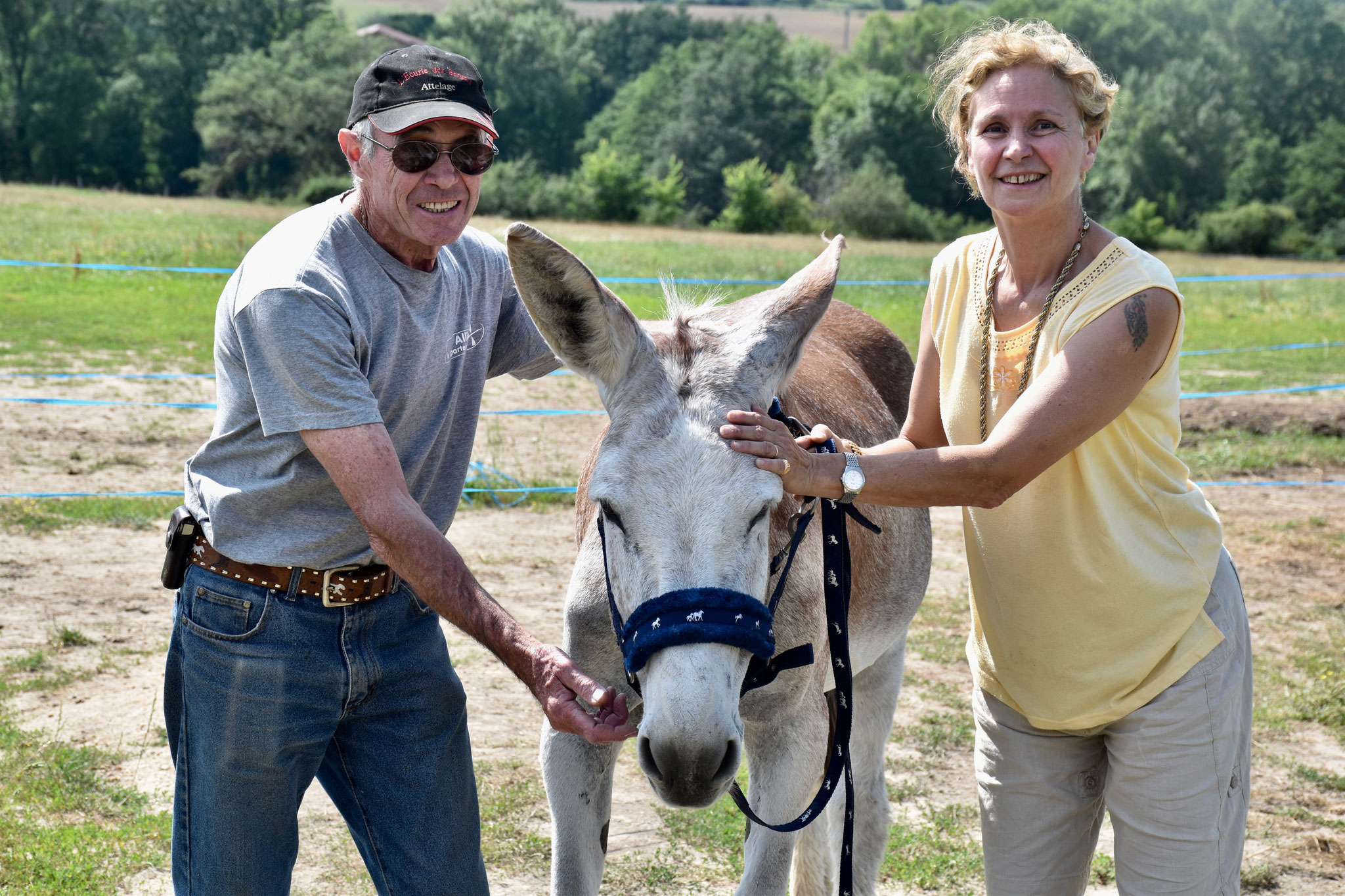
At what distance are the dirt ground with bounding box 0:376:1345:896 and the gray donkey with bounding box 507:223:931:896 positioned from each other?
1390 mm

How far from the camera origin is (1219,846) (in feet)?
8.05

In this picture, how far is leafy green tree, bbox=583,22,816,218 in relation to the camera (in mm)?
77188

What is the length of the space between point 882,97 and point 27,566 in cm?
7496

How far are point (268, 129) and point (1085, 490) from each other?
70.9 m

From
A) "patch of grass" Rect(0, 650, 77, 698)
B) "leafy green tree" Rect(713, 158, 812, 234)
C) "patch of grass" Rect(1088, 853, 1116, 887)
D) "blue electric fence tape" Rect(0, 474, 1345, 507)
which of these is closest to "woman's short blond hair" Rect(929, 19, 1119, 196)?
"patch of grass" Rect(1088, 853, 1116, 887)

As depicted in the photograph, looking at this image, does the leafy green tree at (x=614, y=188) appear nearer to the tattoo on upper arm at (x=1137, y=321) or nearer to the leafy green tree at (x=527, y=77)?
the leafy green tree at (x=527, y=77)

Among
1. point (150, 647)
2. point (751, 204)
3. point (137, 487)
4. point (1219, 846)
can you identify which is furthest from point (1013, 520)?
point (751, 204)

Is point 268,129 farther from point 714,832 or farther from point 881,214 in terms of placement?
point 714,832

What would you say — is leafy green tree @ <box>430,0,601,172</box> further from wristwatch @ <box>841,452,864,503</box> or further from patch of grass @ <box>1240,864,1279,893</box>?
wristwatch @ <box>841,452,864,503</box>

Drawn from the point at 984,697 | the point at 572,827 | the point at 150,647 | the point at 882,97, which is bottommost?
the point at 150,647

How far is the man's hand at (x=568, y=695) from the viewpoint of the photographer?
2180 mm

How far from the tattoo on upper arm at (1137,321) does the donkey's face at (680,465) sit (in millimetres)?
643

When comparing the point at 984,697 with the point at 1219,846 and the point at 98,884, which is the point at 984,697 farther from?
the point at 98,884

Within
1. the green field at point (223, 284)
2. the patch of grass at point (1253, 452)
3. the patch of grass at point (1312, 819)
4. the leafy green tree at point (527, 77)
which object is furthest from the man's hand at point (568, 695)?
the leafy green tree at point (527, 77)
